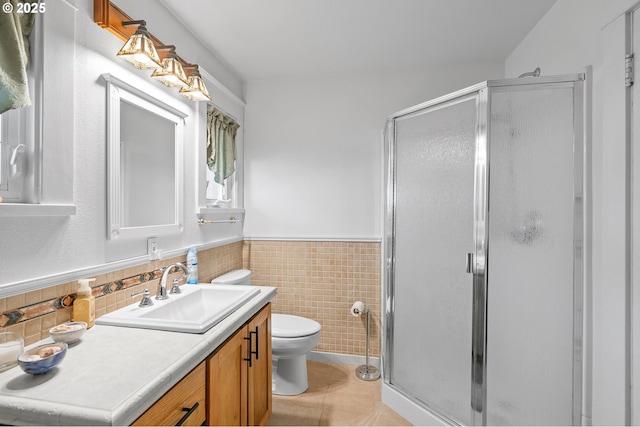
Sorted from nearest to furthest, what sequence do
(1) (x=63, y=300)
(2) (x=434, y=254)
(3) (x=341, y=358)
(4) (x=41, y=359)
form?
(4) (x=41, y=359), (1) (x=63, y=300), (2) (x=434, y=254), (3) (x=341, y=358)

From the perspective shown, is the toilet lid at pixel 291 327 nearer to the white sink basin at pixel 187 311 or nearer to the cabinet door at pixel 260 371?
the cabinet door at pixel 260 371

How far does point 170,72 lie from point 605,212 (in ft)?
7.01

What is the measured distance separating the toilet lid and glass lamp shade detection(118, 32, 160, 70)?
1695 millimetres

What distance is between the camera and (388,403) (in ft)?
6.95

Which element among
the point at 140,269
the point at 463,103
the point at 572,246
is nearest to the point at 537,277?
the point at 572,246

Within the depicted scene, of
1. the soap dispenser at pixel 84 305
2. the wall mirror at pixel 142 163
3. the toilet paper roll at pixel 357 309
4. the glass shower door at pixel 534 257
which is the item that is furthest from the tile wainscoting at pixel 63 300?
the glass shower door at pixel 534 257

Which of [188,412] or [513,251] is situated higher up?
[513,251]

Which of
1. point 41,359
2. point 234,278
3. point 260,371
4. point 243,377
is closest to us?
point 41,359

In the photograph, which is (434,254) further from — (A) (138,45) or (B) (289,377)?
(A) (138,45)

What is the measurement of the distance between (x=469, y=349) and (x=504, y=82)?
1.41 metres

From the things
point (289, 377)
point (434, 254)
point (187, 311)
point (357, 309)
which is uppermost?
point (434, 254)

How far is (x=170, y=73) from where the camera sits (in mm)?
1583

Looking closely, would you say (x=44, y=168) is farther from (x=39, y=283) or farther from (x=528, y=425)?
(x=528, y=425)

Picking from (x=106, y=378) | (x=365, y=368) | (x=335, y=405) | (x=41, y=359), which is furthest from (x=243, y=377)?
(x=365, y=368)
